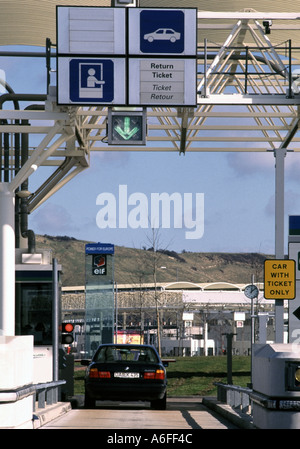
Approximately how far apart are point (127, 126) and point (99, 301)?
19717 mm

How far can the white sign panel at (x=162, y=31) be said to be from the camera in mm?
22194

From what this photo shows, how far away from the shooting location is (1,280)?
24922mm

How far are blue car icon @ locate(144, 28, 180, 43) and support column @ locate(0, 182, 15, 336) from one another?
601 cm

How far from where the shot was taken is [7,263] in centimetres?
2541

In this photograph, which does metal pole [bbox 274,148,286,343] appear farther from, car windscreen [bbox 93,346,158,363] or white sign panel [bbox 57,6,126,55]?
white sign panel [bbox 57,6,126,55]

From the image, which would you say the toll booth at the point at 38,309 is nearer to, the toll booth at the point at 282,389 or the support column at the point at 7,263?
the support column at the point at 7,263

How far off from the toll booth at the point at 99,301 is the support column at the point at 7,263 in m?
15.8

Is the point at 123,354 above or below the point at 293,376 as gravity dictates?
below

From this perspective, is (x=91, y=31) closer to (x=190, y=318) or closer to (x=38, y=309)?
(x=38, y=309)

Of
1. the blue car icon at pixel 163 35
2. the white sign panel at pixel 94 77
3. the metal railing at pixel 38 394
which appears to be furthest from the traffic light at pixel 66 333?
the blue car icon at pixel 163 35

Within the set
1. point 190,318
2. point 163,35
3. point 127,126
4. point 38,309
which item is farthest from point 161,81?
point 190,318

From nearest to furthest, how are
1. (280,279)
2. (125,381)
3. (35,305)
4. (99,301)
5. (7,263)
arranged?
1. (280,279)
2. (125,381)
3. (35,305)
4. (7,263)
5. (99,301)
